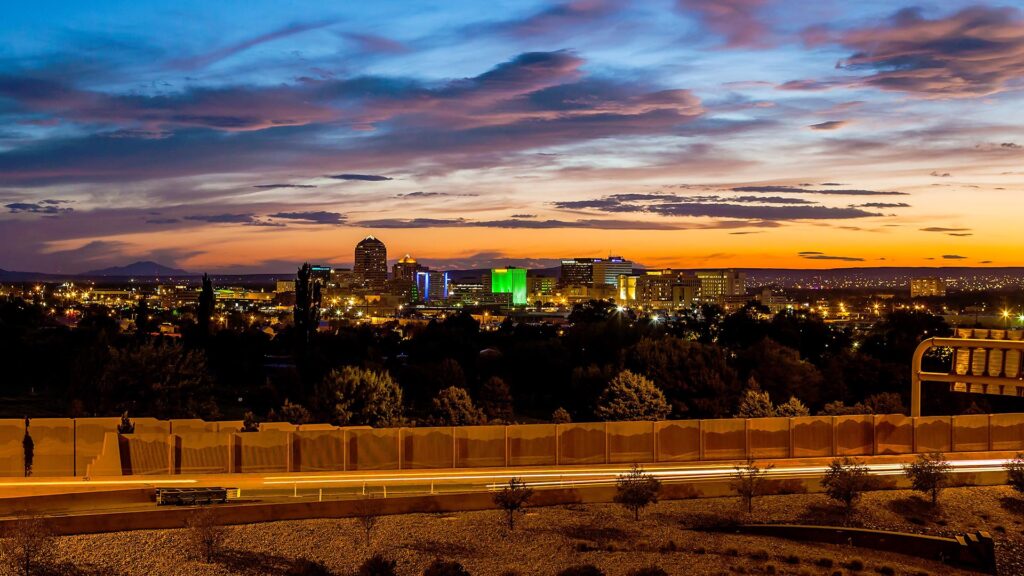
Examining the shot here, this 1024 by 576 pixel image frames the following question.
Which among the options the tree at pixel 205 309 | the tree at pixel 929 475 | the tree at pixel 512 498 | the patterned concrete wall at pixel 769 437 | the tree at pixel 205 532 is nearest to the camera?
the tree at pixel 205 532

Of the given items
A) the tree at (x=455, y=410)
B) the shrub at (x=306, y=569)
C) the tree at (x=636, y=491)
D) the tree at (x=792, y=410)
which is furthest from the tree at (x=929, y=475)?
the tree at (x=455, y=410)

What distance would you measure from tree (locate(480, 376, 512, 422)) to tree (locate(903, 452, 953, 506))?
50.1ft

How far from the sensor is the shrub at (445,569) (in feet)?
49.2

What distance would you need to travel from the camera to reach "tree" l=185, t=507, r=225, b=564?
16203 millimetres

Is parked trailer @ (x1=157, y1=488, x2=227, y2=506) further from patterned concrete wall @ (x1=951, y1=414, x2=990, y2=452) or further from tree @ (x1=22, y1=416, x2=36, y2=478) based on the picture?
patterned concrete wall @ (x1=951, y1=414, x2=990, y2=452)

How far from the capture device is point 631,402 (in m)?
30.2

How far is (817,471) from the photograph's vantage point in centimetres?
2136

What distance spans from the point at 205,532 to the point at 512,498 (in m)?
5.29

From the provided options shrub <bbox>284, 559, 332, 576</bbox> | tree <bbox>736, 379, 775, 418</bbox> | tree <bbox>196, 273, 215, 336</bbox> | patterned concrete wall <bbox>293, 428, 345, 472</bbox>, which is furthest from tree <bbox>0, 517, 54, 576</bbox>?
tree <bbox>196, 273, 215, 336</bbox>

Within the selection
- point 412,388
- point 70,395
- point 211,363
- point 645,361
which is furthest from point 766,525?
point 211,363

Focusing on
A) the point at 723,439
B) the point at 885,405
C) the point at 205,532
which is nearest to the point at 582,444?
the point at 723,439

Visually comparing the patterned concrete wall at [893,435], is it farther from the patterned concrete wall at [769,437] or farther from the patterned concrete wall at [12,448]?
the patterned concrete wall at [12,448]

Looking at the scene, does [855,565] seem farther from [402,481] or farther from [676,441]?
[402,481]

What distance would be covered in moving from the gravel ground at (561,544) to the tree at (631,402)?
10.3 metres
